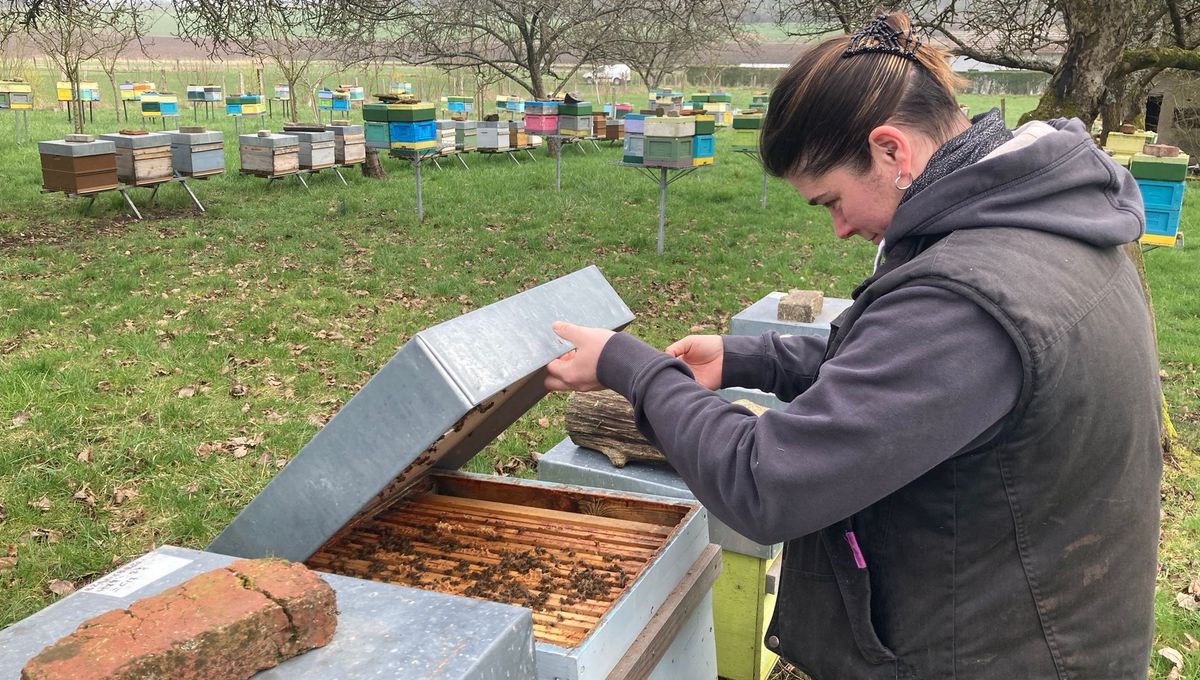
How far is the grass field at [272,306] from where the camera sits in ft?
13.2

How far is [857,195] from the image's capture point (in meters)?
1.42

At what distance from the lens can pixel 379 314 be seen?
7129 mm

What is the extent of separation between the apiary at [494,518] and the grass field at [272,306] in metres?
2.12

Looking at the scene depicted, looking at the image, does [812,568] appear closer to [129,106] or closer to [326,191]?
[326,191]

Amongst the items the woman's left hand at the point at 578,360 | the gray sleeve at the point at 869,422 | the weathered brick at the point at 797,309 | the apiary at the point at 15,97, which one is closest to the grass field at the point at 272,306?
the weathered brick at the point at 797,309

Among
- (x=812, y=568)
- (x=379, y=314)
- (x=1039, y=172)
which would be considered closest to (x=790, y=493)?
(x=812, y=568)

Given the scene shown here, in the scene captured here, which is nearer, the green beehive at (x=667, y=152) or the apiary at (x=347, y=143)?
the green beehive at (x=667, y=152)

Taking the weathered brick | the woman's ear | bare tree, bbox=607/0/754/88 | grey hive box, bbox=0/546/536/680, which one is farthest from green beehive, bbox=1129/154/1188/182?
bare tree, bbox=607/0/754/88

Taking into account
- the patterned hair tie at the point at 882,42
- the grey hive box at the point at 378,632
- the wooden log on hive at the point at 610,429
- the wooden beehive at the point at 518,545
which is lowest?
the wooden beehive at the point at 518,545

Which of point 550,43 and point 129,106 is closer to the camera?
point 550,43

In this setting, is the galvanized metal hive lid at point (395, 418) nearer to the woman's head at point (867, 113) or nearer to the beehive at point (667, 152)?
the woman's head at point (867, 113)

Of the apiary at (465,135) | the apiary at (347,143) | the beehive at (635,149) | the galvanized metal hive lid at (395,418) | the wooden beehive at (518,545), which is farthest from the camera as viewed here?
the apiary at (465,135)

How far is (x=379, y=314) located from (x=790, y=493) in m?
6.29

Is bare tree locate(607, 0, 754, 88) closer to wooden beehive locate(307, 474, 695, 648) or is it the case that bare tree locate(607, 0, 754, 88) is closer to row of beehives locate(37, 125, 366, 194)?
row of beehives locate(37, 125, 366, 194)
